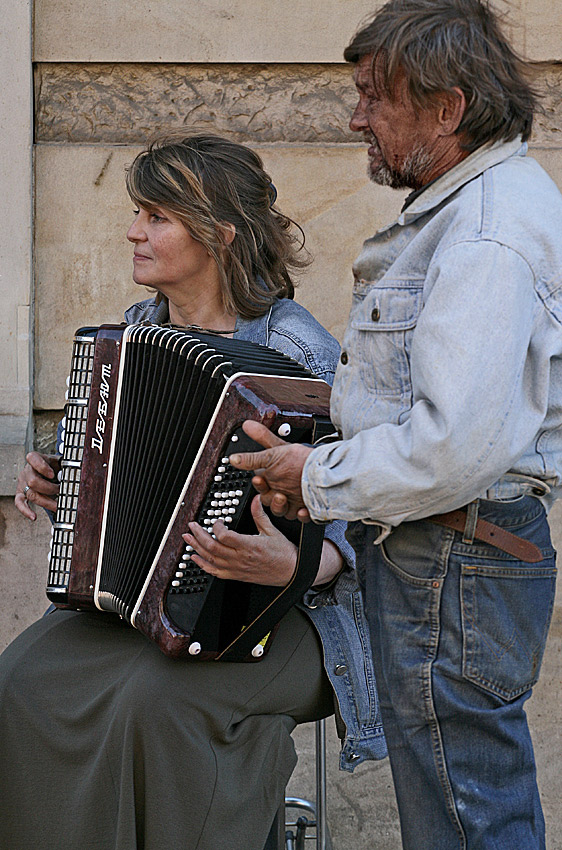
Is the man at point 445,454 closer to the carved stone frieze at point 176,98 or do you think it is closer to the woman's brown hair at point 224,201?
the woman's brown hair at point 224,201

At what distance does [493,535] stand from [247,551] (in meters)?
0.46

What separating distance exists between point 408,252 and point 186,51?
1.69 metres

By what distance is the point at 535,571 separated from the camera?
1.62 meters

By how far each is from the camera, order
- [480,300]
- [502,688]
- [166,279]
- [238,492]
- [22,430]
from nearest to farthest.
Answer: [480,300] → [502,688] → [238,492] → [166,279] → [22,430]

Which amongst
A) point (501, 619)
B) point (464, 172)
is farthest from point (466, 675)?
point (464, 172)

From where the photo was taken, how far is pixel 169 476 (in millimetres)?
1936

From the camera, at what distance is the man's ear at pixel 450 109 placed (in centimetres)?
159

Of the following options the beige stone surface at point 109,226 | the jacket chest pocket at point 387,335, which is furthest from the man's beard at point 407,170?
the beige stone surface at point 109,226

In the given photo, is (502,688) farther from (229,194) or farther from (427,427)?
(229,194)

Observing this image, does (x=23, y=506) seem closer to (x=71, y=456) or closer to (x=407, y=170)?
(x=71, y=456)

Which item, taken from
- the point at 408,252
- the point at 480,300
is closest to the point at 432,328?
the point at 480,300

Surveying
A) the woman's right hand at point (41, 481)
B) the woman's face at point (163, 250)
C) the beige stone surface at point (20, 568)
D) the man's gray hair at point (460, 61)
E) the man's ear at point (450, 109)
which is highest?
the man's gray hair at point (460, 61)

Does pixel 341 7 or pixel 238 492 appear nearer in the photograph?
pixel 238 492

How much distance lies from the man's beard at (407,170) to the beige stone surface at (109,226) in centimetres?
133
